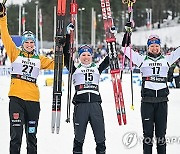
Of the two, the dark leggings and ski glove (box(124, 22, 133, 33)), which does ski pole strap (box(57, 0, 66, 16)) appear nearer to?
ski glove (box(124, 22, 133, 33))

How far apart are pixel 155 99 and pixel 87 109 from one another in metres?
0.80

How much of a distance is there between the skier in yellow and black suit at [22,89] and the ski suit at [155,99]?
48.2 inches

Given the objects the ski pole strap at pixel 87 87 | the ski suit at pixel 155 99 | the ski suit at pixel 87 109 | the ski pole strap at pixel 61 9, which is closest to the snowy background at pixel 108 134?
the ski suit at pixel 155 99

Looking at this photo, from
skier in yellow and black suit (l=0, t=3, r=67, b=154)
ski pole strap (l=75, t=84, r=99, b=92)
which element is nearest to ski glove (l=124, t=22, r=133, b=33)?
ski pole strap (l=75, t=84, r=99, b=92)

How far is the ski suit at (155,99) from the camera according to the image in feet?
14.6

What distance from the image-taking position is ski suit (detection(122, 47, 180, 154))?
4.46m

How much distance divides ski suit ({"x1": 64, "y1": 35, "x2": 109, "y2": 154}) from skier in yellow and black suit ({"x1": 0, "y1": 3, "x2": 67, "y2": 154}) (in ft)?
1.46

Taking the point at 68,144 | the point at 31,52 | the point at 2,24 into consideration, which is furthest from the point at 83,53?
the point at 68,144

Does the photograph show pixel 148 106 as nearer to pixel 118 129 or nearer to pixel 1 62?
pixel 118 129

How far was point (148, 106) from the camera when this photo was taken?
4.48 meters

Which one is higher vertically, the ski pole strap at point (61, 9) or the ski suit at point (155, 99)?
the ski pole strap at point (61, 9)

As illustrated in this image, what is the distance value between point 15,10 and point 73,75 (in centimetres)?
4881

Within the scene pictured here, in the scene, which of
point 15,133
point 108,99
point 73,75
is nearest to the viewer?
point 15,133

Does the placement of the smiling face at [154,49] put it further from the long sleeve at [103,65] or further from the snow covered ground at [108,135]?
the snow covered ground at [108,135]
